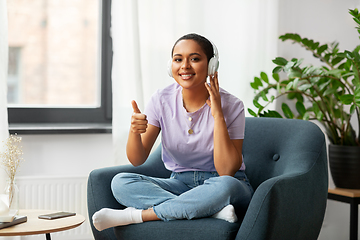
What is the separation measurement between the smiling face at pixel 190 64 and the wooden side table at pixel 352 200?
3.34 feet

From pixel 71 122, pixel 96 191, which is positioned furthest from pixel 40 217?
pixel 71 122

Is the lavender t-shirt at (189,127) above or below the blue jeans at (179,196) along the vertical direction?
above

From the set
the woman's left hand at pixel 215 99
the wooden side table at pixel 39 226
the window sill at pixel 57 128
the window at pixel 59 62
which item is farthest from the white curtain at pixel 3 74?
the woman's left hand at pixel 215 99

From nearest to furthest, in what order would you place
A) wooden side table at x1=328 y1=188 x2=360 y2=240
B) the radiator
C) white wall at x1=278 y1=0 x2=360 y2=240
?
1. wooden side table at x1=328 y1=188 x2=360 y2=240
2. the radiator
3. white wall at x1=278 y1=0 x2=360 y2=240

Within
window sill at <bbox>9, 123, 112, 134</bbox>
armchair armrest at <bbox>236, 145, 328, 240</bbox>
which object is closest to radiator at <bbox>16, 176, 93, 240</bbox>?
window sill at <bbox>9, 123, 112, 134</bbox>

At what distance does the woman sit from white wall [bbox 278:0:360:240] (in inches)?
45.1

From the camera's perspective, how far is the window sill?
2.12m

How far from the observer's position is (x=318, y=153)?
156 cm

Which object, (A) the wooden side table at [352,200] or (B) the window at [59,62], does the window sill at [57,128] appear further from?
(A) the wooden side table at [352,200]

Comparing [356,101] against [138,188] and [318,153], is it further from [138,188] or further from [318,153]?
[138,188]

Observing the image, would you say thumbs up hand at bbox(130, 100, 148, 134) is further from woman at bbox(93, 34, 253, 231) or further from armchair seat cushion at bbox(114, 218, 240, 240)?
armchair seat cushion at bbox(114, 218, 240, 240)

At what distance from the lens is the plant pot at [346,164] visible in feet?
6.58

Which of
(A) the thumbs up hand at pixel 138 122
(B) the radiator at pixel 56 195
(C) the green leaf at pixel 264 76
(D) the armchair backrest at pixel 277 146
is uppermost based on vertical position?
(C) the green leaf at pixel 264 76

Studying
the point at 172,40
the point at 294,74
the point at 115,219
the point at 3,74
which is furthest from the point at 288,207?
the point at 3,74
